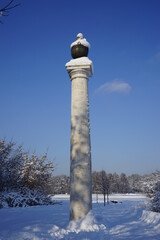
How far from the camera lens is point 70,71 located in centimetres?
1073

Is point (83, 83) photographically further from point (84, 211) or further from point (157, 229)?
point (157, 229)

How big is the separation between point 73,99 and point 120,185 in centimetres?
8240

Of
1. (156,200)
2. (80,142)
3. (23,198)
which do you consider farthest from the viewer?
(23,198)

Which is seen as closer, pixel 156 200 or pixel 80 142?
pixel 80 142

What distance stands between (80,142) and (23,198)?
371 inches

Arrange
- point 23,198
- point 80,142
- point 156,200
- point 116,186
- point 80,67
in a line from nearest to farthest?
1. point 80,142
2. point 80,67
3. point 156,200
4. point 23,198
5. point 116,186

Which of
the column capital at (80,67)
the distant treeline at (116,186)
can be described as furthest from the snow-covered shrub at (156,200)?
the column capital at (80,67)

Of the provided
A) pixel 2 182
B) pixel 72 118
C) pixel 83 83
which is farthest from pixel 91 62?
pixel 2 182

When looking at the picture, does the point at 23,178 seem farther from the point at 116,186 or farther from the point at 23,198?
the point at 116,186

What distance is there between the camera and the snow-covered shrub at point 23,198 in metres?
16.1

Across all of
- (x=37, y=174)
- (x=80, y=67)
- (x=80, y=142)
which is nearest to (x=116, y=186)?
(x=37, y=174)

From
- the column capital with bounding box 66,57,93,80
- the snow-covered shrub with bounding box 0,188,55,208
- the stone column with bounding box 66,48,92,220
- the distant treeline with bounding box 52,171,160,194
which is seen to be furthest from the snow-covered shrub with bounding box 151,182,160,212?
the snow-covered shrub with bounding box 0,188,55,208

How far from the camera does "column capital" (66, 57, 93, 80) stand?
10.5 meters

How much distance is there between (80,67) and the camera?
10.5 m
